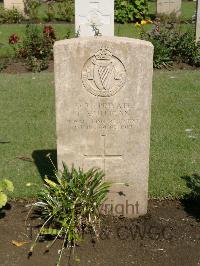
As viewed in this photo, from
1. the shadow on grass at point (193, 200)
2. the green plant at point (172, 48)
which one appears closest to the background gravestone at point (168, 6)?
the green plant at point (172, 48)

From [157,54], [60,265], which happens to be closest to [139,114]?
[60,265]

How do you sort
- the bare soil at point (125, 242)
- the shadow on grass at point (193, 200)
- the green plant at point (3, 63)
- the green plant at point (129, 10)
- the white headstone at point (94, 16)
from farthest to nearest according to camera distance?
the green plant at point (129, 10) → the white headstone at point (94, 16) → the green plant at point (3, 63) → the shadow on grass at point (193, 200) → the bare soil at point (125, 242)

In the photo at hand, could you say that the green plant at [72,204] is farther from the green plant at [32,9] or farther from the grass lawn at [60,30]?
the green plant at [32,9]

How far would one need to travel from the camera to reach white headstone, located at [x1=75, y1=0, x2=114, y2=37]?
33.0ft

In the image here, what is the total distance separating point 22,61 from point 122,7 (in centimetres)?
635

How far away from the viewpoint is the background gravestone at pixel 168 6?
55.9 ft

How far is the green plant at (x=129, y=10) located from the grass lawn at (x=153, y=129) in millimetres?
6528

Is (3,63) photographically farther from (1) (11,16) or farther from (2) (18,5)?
(2) (18,5)

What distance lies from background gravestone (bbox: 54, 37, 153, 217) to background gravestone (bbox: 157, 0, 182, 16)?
44.8 feet

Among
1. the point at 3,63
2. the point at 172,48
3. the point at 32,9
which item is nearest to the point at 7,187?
the point at 3,63

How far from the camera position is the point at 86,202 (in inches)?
160

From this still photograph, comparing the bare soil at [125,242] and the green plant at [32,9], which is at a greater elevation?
the green plant at [32,9]

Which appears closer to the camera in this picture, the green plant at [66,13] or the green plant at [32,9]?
the green plant at [66,13]

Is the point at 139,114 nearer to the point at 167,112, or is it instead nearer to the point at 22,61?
the point at 167,112
